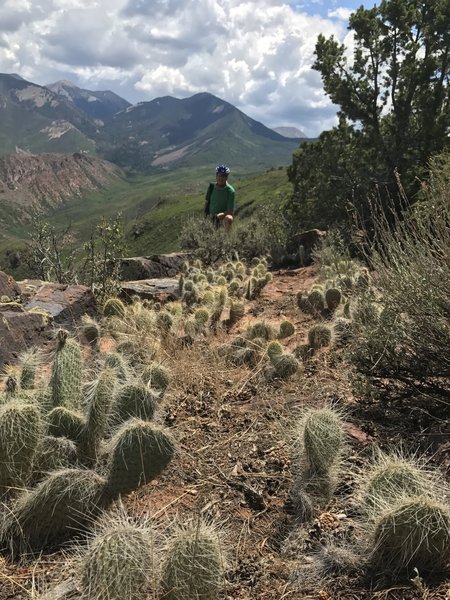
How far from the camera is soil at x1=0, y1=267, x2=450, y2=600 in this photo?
7.06 feet

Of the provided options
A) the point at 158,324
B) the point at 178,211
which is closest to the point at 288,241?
the point at 158,324

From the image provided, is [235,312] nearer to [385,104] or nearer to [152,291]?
[152,291]

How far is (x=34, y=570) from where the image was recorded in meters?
2.26

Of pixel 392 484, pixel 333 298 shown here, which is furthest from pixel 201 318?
pixel 392 484

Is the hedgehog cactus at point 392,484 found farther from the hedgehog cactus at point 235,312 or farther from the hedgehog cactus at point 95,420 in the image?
the hedgehog cactus at point 235,312

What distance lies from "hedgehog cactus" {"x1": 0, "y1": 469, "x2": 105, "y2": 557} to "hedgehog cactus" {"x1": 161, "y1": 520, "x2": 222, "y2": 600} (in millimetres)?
676

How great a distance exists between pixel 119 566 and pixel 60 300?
4.61 meters

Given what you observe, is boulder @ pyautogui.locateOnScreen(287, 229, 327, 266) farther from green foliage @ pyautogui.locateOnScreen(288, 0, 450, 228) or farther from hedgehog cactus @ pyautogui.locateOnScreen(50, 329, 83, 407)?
hedgehog cactus @ pyautogui.locateOnScreen(50, 329, 83, 407)

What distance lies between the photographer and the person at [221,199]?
9.94 m

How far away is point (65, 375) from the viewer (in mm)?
3439

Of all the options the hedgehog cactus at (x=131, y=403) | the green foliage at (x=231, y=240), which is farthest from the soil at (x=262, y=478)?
the green foliage at (x=231, y=240)

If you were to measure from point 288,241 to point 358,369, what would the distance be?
899cm

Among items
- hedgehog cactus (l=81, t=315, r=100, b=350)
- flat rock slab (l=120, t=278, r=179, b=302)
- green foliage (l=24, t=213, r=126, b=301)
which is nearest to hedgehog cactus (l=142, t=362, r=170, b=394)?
hedgehog cactus (l=81, t=315, r=100, b=350)

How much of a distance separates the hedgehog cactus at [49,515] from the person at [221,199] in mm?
7947
